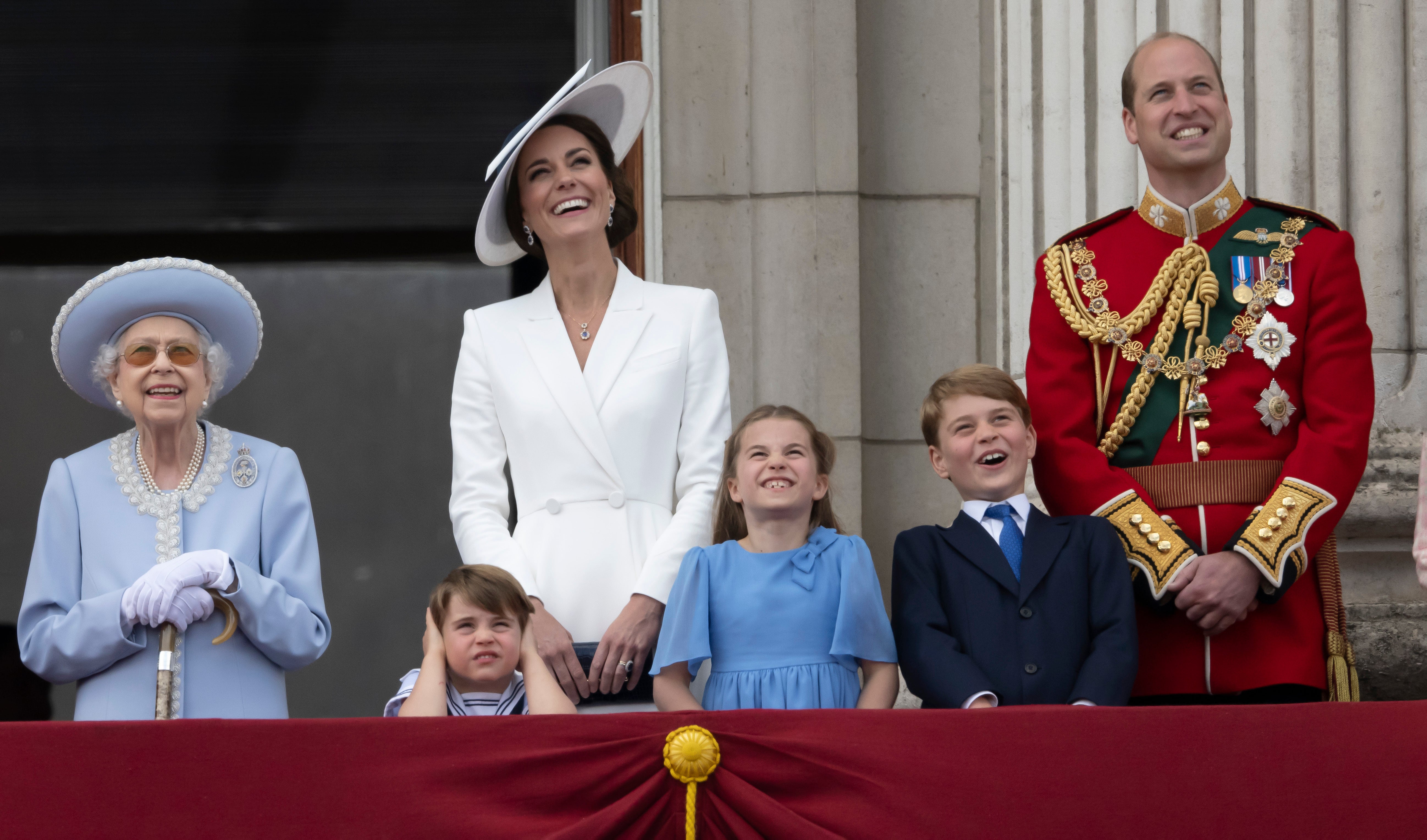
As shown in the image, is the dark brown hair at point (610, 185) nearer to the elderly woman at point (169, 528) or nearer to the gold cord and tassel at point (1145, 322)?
the elderly woman at point (169, 528)

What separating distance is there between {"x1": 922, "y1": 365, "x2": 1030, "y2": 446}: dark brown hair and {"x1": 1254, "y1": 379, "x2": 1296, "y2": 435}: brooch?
0.44m

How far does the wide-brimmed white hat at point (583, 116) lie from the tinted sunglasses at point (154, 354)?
0.66m

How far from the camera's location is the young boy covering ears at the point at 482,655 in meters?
2.92

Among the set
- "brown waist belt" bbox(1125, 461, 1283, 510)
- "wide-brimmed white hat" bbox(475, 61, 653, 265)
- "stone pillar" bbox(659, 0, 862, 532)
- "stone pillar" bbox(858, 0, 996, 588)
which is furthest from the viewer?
"stone pillar" bbox(858, 0, 996, 588)

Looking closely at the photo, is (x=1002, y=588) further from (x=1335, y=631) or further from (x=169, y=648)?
(x=169, y=648)

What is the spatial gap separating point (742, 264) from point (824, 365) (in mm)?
419

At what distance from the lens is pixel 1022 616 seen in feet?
9.75

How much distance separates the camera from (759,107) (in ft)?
17.1

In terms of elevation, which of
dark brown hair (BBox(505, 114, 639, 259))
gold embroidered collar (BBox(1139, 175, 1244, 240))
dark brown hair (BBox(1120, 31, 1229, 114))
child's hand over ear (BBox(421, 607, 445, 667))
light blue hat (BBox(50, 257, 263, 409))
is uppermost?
dark brown hair (BBox(1120, 31, 1229, 114))

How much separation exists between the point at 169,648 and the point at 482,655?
0.56 m

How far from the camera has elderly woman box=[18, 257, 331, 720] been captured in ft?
9.68

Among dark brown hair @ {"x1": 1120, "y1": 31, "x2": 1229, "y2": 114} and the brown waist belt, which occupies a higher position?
dark brown hair @ {"x1": 1120, "y1": 31, "x2": 1229, "y2": 114}

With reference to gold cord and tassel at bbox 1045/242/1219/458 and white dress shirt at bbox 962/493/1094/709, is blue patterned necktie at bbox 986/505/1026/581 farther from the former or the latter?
gold cord and tassel at bbox 1045/242/1219/458

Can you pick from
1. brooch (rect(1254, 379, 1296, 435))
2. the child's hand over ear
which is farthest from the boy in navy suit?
the child's hand over ear
